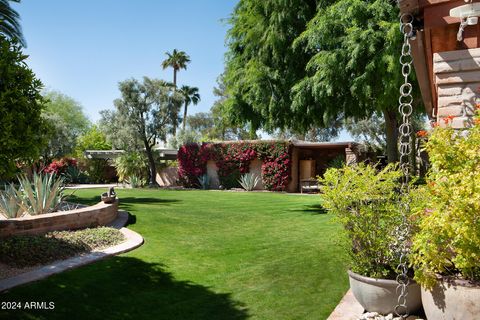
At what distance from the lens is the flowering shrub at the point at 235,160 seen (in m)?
22.7

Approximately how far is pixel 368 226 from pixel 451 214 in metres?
0.95

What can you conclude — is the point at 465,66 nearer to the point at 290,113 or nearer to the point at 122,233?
the point at 122,233

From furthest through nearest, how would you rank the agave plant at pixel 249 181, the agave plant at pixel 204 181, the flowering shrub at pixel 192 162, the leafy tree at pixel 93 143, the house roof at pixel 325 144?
the leafy tree at pixel 93 143 < the flowering shrub at pixel 192 162 < the agave plant at pixel 204 181 < the agave plant at pixel 249 181 < the house roof at pixel 325 144

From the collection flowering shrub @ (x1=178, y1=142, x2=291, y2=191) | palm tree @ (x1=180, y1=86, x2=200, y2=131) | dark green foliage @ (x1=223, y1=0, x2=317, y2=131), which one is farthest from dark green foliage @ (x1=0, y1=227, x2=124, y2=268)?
palm tree @ (x1=180, y1=86, x2=200, y2=131)

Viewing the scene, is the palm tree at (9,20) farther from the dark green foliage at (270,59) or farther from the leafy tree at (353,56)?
the leafy tree at (353,56)

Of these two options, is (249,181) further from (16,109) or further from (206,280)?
(16,109)

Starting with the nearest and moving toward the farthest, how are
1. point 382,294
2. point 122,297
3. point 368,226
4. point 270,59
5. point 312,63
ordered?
1. point 382,294
2. point 368,226
3. point 122,297
4. point 312,63
5. point 270,59

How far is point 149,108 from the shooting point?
2562cm

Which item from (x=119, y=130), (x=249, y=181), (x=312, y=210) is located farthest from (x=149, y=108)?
(x=312, y=210)

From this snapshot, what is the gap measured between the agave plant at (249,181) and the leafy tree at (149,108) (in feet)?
21.9

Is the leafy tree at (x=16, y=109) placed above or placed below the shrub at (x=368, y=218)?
above

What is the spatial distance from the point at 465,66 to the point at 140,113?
76.8 feet

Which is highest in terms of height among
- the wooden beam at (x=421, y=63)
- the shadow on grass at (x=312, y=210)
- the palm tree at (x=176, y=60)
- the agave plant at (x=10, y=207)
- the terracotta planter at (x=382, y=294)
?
the palm tree at (x=176, y=60)

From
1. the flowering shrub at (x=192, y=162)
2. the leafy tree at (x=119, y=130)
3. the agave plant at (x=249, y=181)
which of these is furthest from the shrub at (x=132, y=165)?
the agave plant at (x=249, y=181)
